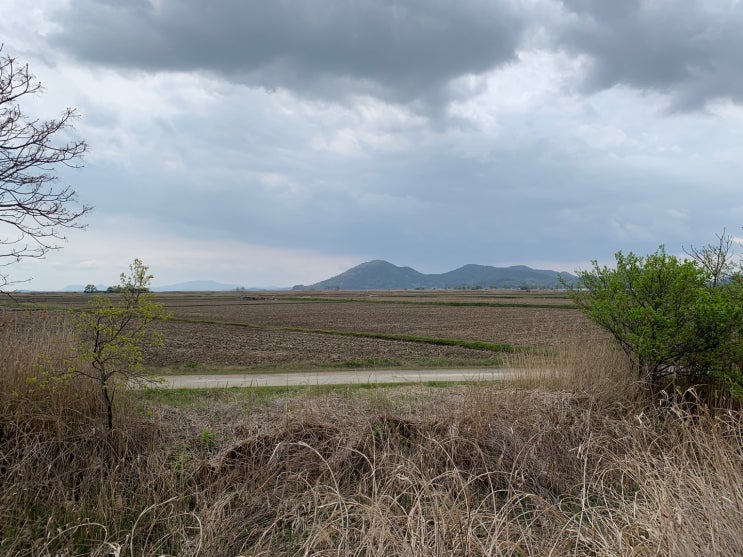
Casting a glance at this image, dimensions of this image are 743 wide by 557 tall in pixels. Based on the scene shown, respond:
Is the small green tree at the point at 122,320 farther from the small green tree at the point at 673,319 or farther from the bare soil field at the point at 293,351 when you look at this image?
the bare soil field at the point at 293,351

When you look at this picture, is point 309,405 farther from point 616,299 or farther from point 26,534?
point 616,299

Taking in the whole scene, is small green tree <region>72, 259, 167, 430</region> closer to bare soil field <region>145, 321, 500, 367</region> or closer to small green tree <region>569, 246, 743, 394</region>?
small green tree <region>569, 246, 743, 394</region>

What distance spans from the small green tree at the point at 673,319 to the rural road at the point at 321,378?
3.02 meters

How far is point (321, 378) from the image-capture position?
1473 cm

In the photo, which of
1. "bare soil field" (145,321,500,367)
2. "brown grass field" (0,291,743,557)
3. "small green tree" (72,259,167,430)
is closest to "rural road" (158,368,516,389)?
"brown grass field" (0,291,743,557)

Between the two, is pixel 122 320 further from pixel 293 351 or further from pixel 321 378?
pixel 293 351

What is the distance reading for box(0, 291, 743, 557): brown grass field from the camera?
17.5ft

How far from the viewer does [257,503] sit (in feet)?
24.1

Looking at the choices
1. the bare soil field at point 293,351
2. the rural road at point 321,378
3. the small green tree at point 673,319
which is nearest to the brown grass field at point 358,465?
the small green tree at point 673,319

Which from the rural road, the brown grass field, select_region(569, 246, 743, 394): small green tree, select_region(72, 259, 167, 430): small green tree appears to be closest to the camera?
the brown grass field

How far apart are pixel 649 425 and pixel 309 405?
251 inches

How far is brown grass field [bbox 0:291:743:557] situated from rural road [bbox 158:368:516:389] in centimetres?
161

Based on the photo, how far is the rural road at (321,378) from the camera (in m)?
13.6

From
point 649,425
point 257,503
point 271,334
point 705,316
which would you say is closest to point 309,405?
point 257,503
